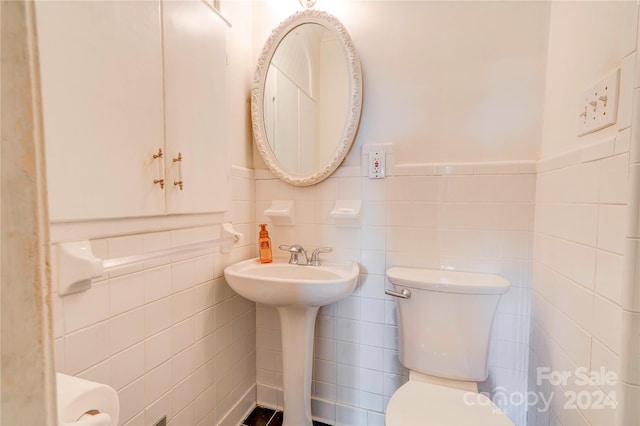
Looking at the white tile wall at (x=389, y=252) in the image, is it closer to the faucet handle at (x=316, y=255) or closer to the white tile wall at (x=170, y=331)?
the faucet handle at (x=316, y=255)

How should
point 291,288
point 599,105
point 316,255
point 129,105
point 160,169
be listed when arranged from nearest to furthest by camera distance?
point 599,105
point 129,105
point 160,169
point 291,288
point 316,255

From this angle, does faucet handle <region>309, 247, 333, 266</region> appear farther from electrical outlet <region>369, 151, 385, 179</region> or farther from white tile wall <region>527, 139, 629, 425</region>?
white tile wall <region>527, 139, 629, 425</region>

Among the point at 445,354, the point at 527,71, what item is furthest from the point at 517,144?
the point at 445,354

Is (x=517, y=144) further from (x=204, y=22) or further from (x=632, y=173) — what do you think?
(x=204, y=22)

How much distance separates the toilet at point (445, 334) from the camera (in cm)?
98

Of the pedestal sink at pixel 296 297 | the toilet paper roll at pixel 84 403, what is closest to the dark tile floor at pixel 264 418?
the pedestal sink at pixel 296 297

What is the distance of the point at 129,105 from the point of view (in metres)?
0.84

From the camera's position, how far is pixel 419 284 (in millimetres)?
1093

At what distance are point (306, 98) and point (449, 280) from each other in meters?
1.06

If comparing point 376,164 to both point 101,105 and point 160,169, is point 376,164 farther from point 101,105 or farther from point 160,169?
point 101,105

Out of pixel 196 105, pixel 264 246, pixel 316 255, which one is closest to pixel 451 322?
pixel 316 255

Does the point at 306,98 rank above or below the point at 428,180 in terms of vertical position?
above

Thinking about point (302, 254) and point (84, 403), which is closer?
point (84, 403)

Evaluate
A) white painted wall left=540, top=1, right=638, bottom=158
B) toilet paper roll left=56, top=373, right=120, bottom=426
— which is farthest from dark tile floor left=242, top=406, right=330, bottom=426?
white painted wall left=540, top=1, right=638, bottom=158
